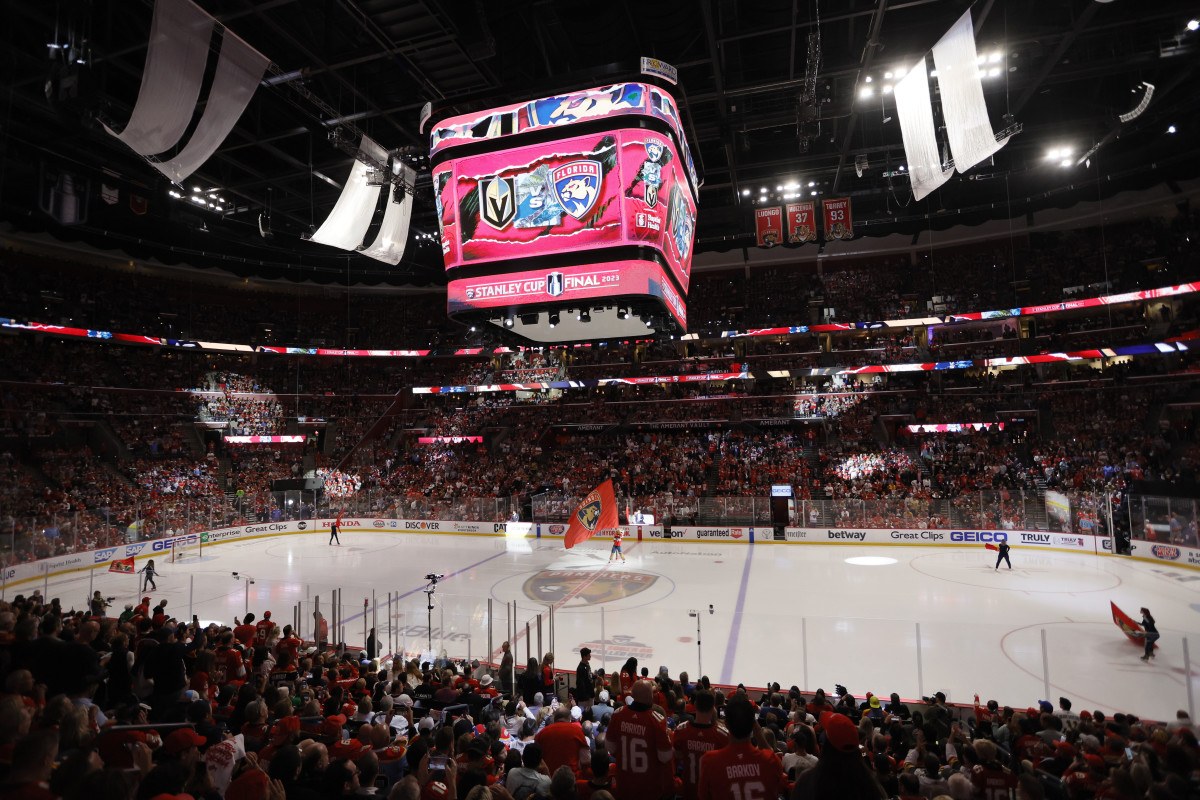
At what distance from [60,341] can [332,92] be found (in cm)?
2527

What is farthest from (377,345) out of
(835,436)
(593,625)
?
(593,625)

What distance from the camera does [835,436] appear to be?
1236 inches

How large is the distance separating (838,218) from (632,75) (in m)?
13.2

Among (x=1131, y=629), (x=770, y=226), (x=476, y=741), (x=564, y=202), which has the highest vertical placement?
(x=770, y=226)

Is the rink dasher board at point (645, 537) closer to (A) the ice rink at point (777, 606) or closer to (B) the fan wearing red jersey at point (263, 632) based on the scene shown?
(A) the ice rink at point (777, 606)

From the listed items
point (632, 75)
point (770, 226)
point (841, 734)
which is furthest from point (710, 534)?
point (841, 734)

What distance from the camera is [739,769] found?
3141mm

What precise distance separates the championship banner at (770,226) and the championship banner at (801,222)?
1.17 ft

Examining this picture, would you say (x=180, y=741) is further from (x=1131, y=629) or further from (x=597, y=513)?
(x=597, y=513)

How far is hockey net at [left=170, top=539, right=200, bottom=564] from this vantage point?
74.3 ft

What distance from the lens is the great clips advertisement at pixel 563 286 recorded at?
10430 mm

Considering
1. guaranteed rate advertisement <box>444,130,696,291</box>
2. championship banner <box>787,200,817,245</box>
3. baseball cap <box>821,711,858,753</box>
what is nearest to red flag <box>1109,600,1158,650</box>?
guaranteed rate advertisement <box>444,130,696,291</box>

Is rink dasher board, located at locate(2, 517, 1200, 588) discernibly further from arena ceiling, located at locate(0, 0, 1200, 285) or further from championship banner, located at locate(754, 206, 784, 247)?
arena ceiling, located at locate(0, 0, 1200, 285)

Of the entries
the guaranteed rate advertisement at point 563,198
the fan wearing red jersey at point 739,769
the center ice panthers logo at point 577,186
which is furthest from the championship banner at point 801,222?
the fan wearing red jersey at point 739,769
